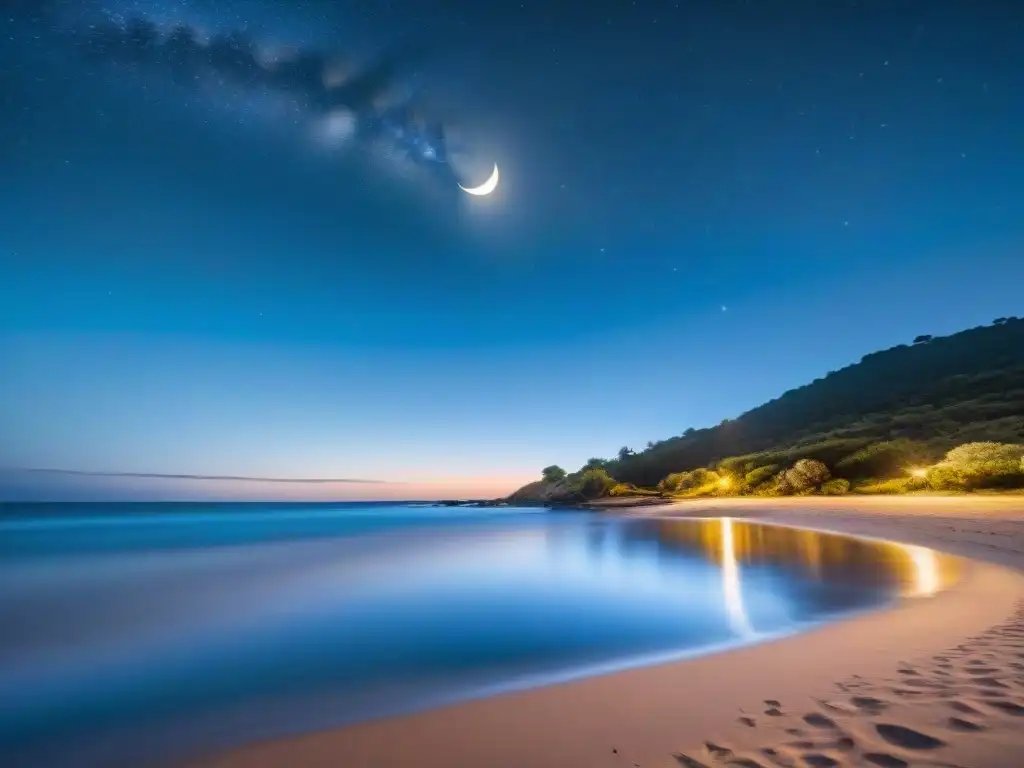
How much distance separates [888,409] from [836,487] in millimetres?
47076

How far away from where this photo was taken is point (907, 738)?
305cm

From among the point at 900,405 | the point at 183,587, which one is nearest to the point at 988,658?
the point at 183,587

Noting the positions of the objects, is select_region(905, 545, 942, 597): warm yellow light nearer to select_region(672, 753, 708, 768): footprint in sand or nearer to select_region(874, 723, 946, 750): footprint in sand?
select_region(874, 723, 946, 750): footprint in sand

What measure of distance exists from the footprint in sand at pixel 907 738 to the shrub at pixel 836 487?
39942mm

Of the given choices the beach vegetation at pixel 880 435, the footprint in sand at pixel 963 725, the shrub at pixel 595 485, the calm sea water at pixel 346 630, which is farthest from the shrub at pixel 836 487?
the shrub at pixel 595 485

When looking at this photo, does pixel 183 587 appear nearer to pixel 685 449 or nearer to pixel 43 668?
pixel 43 668

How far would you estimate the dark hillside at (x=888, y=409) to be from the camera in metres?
47.2

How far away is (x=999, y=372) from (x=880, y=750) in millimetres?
93916

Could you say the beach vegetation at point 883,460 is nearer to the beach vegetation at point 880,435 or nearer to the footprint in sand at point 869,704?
the beach vegetation at point 880,435

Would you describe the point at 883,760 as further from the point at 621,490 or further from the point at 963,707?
the point at 621,490

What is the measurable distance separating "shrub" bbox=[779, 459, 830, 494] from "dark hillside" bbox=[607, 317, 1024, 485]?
16.3ft

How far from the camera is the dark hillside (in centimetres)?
4722

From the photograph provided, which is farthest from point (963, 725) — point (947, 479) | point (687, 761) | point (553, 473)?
point (553, 473)

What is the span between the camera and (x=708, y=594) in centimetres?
1004
